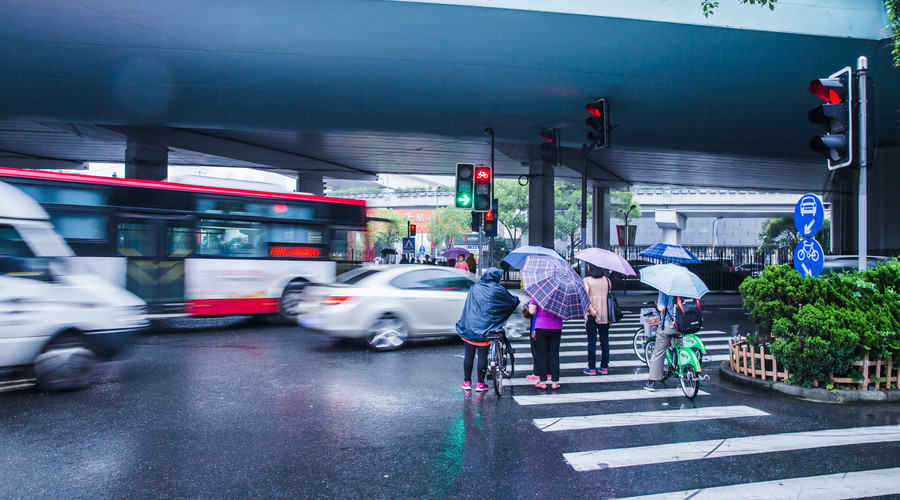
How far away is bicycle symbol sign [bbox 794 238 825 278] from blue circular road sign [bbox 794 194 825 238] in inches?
5.3

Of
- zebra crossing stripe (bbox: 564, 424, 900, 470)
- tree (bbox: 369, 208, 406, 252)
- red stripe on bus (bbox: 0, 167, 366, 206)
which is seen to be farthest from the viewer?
tree (bbox: 369, 208, 406, 252)

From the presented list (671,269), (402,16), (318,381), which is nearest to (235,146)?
(402,16)

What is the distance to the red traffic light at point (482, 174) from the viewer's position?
45.8 feet

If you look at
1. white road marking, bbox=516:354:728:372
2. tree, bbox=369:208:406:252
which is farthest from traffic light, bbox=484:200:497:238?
white road marking, bbox=516:354:728:372

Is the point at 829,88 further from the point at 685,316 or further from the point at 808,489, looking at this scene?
the point at 808,489

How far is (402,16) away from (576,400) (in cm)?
804

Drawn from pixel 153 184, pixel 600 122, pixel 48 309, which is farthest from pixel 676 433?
pixel 153 184

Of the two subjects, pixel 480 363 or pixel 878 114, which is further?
pixel 878 114

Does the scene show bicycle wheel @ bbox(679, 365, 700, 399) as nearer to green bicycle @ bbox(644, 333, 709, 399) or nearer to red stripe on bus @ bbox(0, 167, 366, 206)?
green bicycle @ bbox(644, 333, 709, 399)

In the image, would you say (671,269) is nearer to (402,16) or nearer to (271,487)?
(271,487)

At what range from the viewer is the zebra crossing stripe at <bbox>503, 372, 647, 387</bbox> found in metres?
7.95

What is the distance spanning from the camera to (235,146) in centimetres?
2602

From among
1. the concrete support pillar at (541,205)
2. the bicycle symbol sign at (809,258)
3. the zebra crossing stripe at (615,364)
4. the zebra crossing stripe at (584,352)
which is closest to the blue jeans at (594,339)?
the zebra crossing stripe at (615,364)

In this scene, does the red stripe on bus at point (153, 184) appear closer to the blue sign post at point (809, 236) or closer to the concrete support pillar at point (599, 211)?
the blue sign post at point (809, 236)
